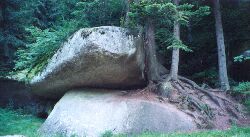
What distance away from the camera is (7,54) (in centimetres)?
2167

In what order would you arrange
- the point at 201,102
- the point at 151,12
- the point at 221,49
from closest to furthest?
the point at 151,12
the point at 201,102
the point at 221,49

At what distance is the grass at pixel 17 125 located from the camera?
537 inches

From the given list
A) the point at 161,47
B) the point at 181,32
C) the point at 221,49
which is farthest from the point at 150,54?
the point at 181,32

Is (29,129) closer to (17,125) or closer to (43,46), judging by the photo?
(17,125)

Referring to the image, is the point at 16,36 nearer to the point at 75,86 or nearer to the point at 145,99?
the point at 75,86

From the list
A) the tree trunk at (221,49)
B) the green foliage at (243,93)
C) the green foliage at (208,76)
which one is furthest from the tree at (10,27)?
the green foliage at (243,93)

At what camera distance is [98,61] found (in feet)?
43.4

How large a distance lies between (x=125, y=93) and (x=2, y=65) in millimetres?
10253

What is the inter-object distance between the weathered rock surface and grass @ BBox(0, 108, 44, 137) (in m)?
0.72

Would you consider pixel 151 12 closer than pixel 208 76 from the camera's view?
Yes

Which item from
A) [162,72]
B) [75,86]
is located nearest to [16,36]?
[75,86]

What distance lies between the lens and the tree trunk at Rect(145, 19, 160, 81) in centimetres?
1488

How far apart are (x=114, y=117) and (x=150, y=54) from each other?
135 inches

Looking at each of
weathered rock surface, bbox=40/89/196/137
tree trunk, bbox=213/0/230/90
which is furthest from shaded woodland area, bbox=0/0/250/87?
weathered rock surface, bbox=40/89/196/137
